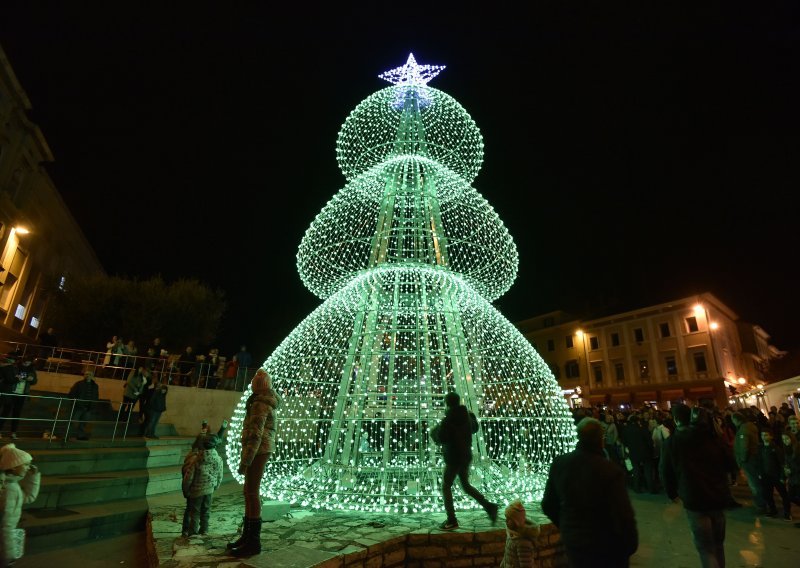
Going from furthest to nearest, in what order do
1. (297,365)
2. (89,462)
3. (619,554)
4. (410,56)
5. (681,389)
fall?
(681,389), (410,56), (89,462), (297,365), (619,554)

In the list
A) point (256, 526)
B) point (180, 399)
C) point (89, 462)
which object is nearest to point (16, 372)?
point (89, 462)

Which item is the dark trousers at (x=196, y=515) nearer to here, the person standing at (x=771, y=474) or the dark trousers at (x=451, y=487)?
the dark trousers at (x=451, y=487)

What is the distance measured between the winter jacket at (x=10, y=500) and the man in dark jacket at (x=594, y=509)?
171 inches

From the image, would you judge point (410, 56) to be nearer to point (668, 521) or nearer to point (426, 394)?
point (426, 394)

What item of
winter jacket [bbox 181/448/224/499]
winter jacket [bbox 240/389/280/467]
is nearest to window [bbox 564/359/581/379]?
winter jacket [bbox 181/448/224/499]

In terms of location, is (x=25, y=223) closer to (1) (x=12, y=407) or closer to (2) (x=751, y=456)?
(1) (x=12, y=407)

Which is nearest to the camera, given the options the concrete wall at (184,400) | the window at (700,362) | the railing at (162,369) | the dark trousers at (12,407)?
the dark trousers at (12,407)

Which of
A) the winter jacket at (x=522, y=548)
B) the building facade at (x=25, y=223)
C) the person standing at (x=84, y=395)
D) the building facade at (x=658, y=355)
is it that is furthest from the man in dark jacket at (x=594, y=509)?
the building facade at (x=658, y=355)

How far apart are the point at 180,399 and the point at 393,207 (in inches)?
364

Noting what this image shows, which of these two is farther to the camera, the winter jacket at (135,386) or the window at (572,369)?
the window at (572,369)

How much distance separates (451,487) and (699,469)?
7.44 feet

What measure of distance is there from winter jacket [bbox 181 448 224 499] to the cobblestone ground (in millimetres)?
446

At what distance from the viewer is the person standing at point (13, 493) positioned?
3.59 m

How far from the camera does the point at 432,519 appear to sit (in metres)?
5.05
